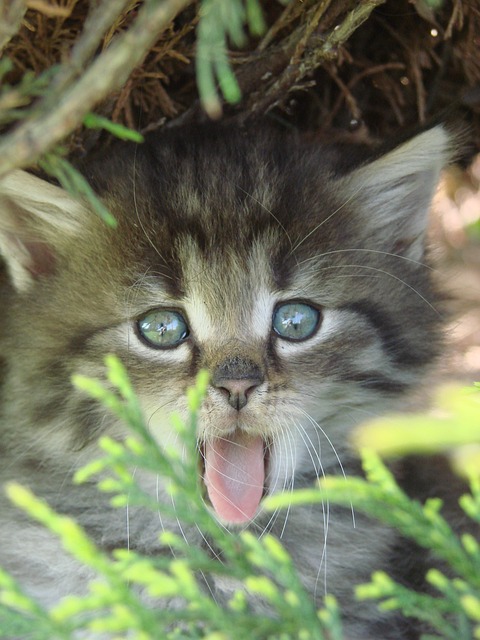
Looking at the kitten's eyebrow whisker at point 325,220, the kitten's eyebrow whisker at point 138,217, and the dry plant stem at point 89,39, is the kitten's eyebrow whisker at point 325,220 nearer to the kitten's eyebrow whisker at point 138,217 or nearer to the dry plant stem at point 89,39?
the kitten's eyebrow whisker at point 138,217

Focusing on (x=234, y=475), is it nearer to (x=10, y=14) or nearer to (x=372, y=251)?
(x=372, y=251)

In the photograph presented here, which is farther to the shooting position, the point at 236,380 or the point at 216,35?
the point at 236,380

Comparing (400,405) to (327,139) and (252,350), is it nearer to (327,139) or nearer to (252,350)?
(252,350)

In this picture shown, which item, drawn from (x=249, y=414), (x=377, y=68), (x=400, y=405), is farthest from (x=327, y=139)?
(x=249, y=414)

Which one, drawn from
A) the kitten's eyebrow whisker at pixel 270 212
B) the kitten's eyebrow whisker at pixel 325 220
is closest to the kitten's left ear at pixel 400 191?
the kitten's eyebrow whisker at pixel 325 220

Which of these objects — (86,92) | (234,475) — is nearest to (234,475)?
(234,475)

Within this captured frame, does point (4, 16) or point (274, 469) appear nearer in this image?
point (4, 16)

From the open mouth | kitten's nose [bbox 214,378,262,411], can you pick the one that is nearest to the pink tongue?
the open mouth
